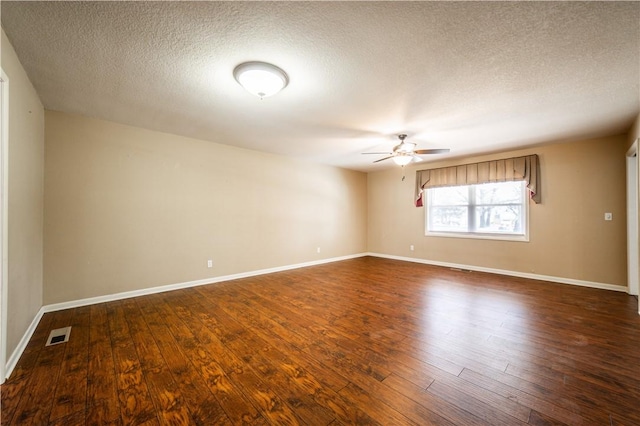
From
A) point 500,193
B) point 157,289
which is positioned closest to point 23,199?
point 157,289

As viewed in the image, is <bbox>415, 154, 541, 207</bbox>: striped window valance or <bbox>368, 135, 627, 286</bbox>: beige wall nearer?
<bbox>368, 135, 627, 286</bbox>: beige wall

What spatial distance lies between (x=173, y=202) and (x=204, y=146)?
1101 millimetres

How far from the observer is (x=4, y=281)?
171 centimetres

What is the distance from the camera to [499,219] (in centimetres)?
507

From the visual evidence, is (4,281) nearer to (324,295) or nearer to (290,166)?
(324,295)

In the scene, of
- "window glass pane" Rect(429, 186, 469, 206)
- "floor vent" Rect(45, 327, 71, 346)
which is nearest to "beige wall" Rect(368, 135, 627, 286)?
"window glass pane" Rect(429, 186, 469, 206)

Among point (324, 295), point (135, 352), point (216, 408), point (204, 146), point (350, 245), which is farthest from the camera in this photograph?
point (350, 245)

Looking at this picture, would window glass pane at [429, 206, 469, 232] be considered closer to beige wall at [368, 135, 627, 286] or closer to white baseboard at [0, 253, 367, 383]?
beige wall at [368, 135, 627, 286]

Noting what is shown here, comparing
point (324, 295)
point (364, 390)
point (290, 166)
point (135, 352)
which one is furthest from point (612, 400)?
point (290, 166)

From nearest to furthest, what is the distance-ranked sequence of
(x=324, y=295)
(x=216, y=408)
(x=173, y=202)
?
1. (x=216, y=408)
2. (x=324, y=295)
3. (x=173, y=202)

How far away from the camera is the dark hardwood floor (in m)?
1.46

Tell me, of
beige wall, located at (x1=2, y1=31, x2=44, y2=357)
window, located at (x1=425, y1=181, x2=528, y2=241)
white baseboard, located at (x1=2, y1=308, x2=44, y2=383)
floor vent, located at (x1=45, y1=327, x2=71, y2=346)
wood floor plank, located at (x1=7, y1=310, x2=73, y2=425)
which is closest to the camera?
wood floor plank, located at (x1=7, y1=310, x2=73, y2=425)

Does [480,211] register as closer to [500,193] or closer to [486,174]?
[500,193]

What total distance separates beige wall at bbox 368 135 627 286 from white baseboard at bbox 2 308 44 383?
21.4 feet
